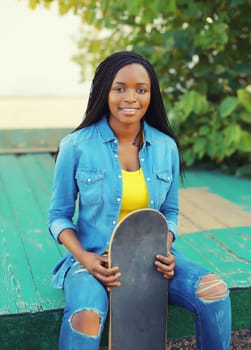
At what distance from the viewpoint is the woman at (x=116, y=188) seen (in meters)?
2.01

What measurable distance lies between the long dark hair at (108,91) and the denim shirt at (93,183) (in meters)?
0.04

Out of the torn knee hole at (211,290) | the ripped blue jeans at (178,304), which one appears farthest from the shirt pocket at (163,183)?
the torn knee hole at (211,290)

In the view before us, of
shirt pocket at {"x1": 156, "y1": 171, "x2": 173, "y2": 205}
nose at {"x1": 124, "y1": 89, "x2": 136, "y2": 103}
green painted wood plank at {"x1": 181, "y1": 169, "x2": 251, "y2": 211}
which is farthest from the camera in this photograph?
green painted wood plank at {"x1": 181, "y1": 169, "x2": 251, "y2": 211}

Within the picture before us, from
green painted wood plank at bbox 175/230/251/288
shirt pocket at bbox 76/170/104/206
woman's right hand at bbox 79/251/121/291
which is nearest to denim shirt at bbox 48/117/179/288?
shirt pocket at bbox 76/170/104/206

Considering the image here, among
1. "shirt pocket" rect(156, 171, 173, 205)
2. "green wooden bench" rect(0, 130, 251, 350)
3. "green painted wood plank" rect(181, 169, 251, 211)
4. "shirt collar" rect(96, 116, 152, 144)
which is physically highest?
"shirt collar" rect(96, 116, 152, 144)

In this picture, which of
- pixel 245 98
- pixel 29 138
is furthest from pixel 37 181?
pixel 245 98

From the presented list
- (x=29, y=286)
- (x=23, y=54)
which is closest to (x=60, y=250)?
(x=29, y=286)

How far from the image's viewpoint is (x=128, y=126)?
2.21 m

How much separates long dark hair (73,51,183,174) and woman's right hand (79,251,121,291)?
48 centimetres

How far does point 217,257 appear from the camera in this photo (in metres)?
2.74

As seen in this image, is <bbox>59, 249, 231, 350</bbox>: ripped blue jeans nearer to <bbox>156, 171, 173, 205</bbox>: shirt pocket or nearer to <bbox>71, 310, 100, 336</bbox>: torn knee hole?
<bbox>71, 310, 100, 336</bbox>: torn knee hole

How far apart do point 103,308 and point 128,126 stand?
665mm

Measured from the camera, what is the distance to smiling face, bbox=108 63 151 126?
2.08 m

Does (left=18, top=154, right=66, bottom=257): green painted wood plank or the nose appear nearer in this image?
the nose
